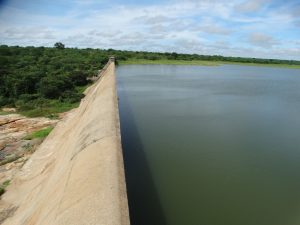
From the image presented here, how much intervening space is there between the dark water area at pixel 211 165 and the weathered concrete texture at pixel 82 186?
1.43 m

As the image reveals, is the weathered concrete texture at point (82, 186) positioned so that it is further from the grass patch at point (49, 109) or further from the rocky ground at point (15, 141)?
the grass patch at point (49, 109)

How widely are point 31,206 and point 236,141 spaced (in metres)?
7.19

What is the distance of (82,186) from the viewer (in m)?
4.68

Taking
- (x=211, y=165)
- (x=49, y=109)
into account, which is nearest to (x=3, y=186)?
(x=211, y=165)

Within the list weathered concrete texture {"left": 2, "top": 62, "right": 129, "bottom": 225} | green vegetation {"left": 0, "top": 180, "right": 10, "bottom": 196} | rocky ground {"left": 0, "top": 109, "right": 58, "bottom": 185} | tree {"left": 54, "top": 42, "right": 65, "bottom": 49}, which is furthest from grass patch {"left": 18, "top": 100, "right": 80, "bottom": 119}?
tree {"left": 54, "top": 42, "right": 65, "bottom": 49}

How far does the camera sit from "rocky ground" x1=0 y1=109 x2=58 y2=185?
8938 millimetres

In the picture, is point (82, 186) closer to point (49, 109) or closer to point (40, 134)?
point (40, 134)

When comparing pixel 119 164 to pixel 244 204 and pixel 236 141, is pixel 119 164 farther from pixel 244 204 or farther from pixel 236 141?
pixel 236 141

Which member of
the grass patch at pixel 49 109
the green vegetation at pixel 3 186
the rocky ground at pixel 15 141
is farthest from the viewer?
the grass patch at pixel 49 109

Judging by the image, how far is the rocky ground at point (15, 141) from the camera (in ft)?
29.3

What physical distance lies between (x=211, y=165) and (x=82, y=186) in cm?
472

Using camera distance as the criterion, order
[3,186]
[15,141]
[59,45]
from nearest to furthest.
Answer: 1. [3,186]
2. [15,141]
3. [59,45]

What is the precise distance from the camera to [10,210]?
679 cm

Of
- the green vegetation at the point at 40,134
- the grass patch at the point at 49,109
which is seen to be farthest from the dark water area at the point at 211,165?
the grass patch at the point at 49,109
